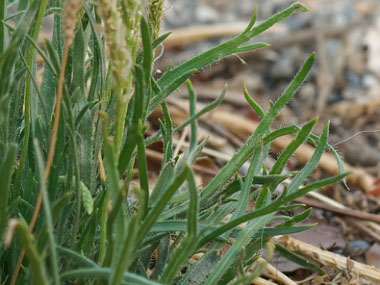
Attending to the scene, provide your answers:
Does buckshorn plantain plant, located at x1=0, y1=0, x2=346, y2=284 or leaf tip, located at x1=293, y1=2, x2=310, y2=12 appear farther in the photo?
leaf tip, located at x1=293, y1=2, x2=310, y2=12

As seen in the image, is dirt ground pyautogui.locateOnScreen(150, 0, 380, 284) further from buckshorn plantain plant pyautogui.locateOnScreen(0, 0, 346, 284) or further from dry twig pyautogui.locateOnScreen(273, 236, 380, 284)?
buckshorn plantain plant pyautogui.locateOnScreen(0, 0, 346, 284)

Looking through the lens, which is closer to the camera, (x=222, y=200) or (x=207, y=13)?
(x=222, y=200)

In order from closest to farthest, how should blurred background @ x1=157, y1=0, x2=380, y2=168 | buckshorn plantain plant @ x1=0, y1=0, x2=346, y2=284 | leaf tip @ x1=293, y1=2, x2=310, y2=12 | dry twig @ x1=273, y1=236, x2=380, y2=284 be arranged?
buckshorn plantain plant @ x1=0, y1=0, x2=346, y2=284
leaf tip @ x1=293, y1=2, x2=310, y2=12
dry twig @ x1=273, y1=236, x2=380, y2=284
blurred background @ x1=157, y1=0, x2=380, y2=168

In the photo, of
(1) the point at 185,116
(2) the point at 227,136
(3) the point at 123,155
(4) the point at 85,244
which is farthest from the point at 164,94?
(1) the point at 185,116

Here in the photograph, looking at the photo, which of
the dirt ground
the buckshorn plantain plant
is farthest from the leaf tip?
the dirt ground

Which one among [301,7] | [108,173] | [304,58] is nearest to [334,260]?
[301,7]

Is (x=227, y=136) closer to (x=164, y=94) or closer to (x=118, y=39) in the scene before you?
(x=164, y=94)
